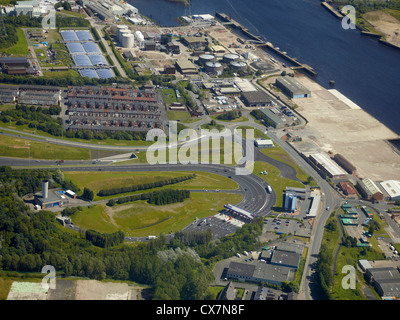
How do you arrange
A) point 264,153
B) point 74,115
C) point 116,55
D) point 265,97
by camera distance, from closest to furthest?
1. point 264,153
2. point 74,115
3. point 265,97
4. point 116,55

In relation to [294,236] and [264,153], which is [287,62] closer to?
[264,153]

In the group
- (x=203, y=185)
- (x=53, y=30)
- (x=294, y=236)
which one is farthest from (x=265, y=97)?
(x=53, y=30)

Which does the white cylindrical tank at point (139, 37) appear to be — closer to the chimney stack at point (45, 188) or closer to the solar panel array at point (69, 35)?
the solar panel array at point (69, 35)

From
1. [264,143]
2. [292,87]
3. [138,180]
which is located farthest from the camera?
[292,87]

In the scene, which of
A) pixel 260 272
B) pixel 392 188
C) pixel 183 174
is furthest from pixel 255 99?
pixel 260 272

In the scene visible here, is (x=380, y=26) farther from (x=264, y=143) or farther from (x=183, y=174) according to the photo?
(x=183, y=174)

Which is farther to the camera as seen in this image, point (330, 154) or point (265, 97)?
point (265, 97)

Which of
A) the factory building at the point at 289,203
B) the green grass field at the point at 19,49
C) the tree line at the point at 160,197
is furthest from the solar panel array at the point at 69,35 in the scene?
the factory building at the point at 289,203
